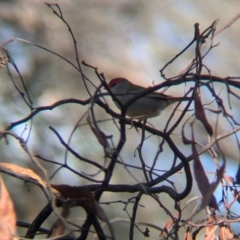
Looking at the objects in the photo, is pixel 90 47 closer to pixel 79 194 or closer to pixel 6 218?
pixel 79 194

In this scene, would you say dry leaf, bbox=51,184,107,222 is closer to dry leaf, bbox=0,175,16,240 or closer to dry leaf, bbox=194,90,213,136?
dry leaf, bbox=0,175,16,240

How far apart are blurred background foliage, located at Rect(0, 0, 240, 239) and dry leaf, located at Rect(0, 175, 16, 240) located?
282 cm

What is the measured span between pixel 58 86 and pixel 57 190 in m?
3.19

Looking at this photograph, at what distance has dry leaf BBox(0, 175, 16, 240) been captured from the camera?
961 mm

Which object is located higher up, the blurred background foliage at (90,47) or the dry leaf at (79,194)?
the blurred background foliage at (90,47)

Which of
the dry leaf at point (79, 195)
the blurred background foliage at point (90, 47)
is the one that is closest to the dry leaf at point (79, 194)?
the dry leaf at point (79, 195)

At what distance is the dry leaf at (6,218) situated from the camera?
3.15ft

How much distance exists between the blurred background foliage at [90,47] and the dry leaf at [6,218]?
282 cm

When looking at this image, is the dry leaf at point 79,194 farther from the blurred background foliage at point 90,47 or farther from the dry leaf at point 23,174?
the blurred background foliage at point 90,47

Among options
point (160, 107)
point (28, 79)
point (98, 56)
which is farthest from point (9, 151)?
point (160, 107)

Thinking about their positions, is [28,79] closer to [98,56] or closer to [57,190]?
[98,56]

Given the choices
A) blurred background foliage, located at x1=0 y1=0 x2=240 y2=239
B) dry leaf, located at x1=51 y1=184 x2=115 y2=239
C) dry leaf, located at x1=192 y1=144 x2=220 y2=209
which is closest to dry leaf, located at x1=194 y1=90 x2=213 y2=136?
dry leaf, located at x1=192 y1=144 x2=220 y2=209

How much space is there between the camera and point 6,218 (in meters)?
0.98

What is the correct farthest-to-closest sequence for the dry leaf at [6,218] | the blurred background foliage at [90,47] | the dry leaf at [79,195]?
the blurred background foliage at [90,47], the dry leaf at [79,195], the dry leaf at [6,218]
